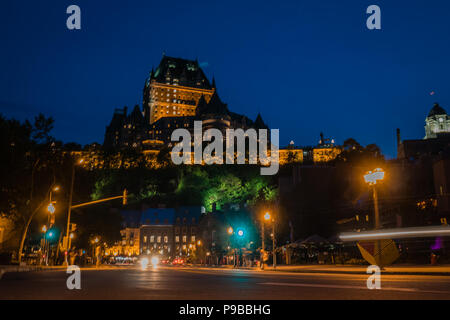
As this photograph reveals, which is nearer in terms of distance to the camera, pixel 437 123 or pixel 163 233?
pixel 163 233

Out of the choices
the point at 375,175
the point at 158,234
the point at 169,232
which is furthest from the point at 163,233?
the point at 375,175

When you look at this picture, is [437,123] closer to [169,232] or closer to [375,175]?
[169,232]

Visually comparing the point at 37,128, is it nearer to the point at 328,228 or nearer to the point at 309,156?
the point at 328,228

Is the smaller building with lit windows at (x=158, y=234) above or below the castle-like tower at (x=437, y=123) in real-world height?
below

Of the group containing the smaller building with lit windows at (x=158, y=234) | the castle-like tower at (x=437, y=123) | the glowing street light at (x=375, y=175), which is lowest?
the smaller building with lit windows at (x=158, y=234)

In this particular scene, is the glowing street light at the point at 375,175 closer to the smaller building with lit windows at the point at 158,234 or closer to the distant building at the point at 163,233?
the distant building at the point at 163,233

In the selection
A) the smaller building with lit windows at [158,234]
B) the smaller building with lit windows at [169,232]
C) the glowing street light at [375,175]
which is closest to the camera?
the glowing street light at [375,175]

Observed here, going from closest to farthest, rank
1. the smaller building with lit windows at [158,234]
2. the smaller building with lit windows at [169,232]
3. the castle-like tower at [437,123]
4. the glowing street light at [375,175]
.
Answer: the glowing street light at [375,175]
the smaller building with lit windows at [169,232]
the smaller building with lit windows at [158,234]
the castle-like tower at [437,123]

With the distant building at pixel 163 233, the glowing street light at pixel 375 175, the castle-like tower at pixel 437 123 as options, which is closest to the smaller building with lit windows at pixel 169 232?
the distant building at pixel 163 233

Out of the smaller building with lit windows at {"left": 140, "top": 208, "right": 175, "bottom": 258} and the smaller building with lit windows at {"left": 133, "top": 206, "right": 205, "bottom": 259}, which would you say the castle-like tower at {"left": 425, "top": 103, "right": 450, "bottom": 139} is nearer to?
the smaller building with lit windows at {"left": 133, "top": 206, "right": 205, "bottom": 259}

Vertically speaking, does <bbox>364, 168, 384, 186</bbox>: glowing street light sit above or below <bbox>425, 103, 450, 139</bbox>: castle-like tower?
below

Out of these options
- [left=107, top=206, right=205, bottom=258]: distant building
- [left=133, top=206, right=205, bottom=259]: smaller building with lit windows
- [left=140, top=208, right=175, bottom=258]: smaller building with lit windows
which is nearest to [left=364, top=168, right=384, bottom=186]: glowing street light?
[left=107, top=206, right=205, bottom=258]: distant building

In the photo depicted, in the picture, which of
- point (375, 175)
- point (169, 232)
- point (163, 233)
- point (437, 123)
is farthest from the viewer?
point (437, 123)
